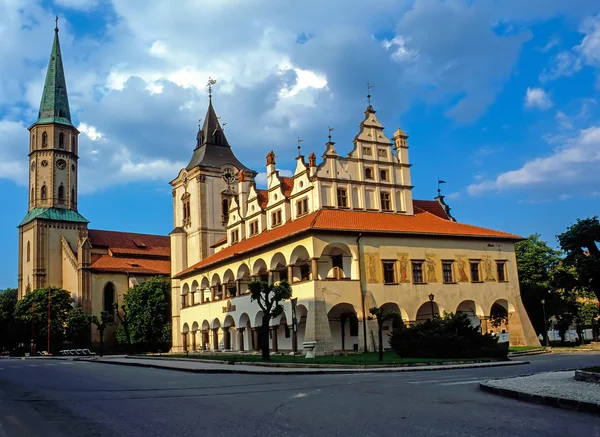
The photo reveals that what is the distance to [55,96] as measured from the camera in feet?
293

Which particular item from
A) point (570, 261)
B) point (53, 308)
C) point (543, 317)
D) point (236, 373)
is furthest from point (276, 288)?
point (53, 308)

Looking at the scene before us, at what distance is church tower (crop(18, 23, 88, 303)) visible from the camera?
268 ft

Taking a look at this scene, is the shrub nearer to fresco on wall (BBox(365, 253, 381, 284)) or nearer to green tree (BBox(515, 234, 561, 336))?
fresco on wall (BBox(365, 253, 381, 284))

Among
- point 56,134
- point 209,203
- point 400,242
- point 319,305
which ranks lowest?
point 319,305

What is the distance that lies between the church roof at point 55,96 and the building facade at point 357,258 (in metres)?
47.6

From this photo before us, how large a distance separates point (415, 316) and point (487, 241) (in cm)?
862

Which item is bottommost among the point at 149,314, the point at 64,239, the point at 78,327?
the point at 78,327

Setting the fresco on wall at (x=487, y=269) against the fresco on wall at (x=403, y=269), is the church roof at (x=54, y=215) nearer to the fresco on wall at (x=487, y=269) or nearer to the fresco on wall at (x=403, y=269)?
the fresco on wall at (x=403, y=269)

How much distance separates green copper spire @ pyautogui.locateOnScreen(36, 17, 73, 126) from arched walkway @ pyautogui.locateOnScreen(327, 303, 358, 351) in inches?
2409

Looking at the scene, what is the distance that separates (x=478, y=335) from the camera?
105 ft

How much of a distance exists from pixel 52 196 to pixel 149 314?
2518 cm

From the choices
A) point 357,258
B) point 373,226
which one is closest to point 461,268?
point 373,226

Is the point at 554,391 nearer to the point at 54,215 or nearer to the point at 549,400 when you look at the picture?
the point at 549,400

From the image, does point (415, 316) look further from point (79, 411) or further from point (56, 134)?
point (56, 134)
